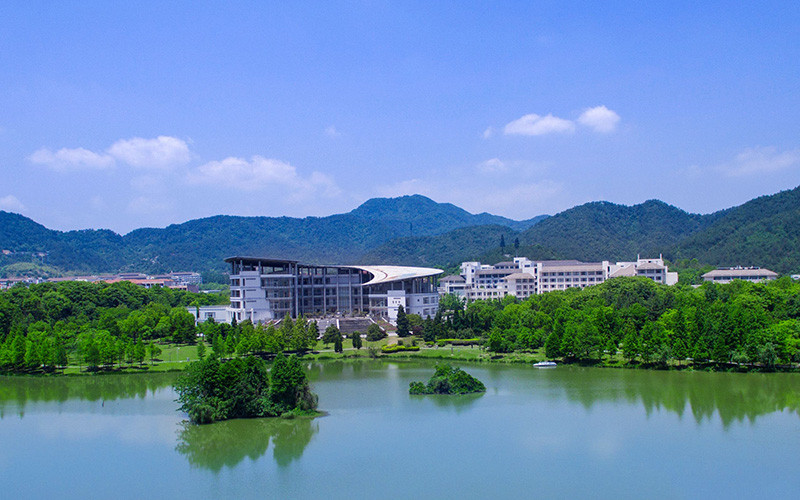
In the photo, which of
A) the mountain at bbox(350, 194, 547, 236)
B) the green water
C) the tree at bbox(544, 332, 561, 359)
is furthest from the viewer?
the mountain at bbox(350, 194, 547, 236)

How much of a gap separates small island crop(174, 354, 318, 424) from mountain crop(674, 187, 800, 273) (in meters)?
39.3

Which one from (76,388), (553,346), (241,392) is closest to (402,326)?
(553,346)

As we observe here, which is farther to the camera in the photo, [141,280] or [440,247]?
[440,247]

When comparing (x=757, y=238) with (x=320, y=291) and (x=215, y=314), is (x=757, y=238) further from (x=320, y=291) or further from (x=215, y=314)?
(x=215, y=314)

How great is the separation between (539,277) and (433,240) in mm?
51244

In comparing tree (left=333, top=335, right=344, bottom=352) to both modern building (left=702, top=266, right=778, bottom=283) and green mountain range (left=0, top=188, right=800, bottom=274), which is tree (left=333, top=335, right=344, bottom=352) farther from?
green mountain range (left=0, top=188, right=800, bottom=274)

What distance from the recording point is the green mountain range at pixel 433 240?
176 ft

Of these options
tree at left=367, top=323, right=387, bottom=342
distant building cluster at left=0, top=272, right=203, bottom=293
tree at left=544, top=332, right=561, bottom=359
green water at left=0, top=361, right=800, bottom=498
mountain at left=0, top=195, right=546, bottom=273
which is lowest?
green water at left=0, top=361, right=800, bottom=498

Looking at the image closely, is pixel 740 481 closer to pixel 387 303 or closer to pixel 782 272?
pixel 387 303

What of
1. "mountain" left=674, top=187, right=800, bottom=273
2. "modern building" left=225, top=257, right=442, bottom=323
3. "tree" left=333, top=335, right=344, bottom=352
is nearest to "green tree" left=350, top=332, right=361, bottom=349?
"tree" left=333, top=335, right=344, bottom=352

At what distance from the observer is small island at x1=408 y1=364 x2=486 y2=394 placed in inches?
643

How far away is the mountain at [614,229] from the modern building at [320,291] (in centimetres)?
3973

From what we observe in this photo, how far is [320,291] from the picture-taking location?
30.9 m

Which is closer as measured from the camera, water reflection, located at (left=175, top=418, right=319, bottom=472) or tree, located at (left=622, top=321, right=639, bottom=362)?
water reflection, located at (left=175, top=418, right=319, bottom=472)
